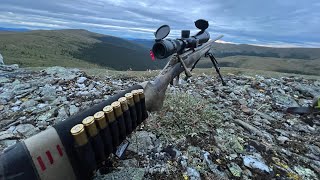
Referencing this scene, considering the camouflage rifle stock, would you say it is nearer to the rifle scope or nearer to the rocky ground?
the rifle scope

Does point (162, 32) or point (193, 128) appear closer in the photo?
point (162, 32)

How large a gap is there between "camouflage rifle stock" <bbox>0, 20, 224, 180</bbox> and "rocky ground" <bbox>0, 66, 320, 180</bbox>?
3.63ft

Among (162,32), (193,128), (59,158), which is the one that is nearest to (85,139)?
(59,158)

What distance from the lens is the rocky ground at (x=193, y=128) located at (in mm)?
5441

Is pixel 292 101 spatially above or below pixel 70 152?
below

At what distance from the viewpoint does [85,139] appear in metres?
3.44

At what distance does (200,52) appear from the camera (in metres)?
7.71

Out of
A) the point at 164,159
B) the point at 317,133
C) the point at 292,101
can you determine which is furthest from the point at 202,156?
the point at 292,101

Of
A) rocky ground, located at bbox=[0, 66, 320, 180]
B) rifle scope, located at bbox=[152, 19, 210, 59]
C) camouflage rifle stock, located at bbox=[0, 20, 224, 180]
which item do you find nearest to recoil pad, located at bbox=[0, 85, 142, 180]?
camouflage rifle stock, located at bbox=[0, 20, 224, 180]

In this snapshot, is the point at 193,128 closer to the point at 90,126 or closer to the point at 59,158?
the point at 90,126

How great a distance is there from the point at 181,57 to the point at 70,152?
323 centimetres

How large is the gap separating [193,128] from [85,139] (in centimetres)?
344

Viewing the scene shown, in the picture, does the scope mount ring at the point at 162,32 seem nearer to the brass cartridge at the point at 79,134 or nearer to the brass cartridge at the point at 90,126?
the brass cartridge at the point at 90,126

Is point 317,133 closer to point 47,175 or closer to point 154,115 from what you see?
point 154,115
